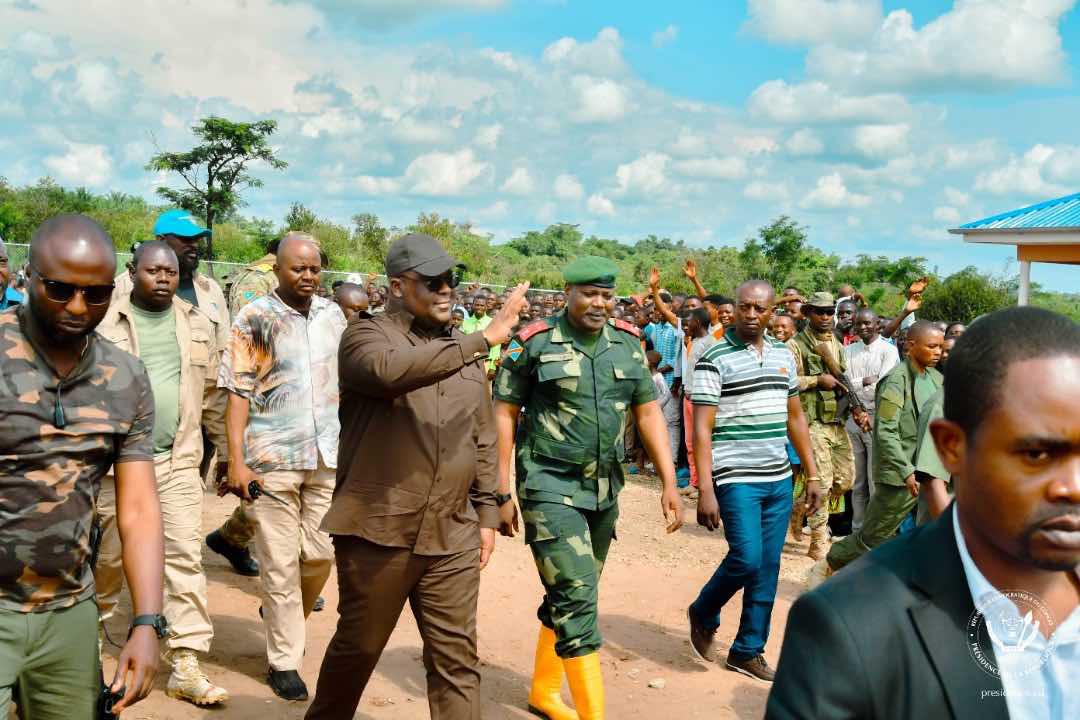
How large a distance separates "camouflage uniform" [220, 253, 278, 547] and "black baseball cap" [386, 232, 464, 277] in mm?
2814

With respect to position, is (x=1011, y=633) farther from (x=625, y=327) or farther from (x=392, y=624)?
(x=625, y=327)

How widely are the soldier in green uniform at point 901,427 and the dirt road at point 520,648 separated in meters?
1.13

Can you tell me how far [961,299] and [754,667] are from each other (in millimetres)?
21898

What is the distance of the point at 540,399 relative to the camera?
519 cm

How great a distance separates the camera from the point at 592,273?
5078mm

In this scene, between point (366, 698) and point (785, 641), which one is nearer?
point (785, 641)

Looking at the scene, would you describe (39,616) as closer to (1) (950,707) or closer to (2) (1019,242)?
(1) (950,707)

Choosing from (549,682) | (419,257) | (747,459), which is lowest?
(549,682)

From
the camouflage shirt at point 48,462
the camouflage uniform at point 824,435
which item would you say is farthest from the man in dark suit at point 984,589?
the camouflage uniform at point 824,435

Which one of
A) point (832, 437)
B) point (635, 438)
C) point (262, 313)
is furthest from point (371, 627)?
point (635, 438)

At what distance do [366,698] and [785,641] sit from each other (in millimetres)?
4326

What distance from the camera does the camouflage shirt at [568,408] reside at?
16.6 feet

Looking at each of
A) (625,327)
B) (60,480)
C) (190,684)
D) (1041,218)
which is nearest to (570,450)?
(625,327)

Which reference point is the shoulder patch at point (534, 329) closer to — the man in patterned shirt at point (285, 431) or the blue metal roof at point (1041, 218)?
the man in patterned shirt at point (285, 431)
